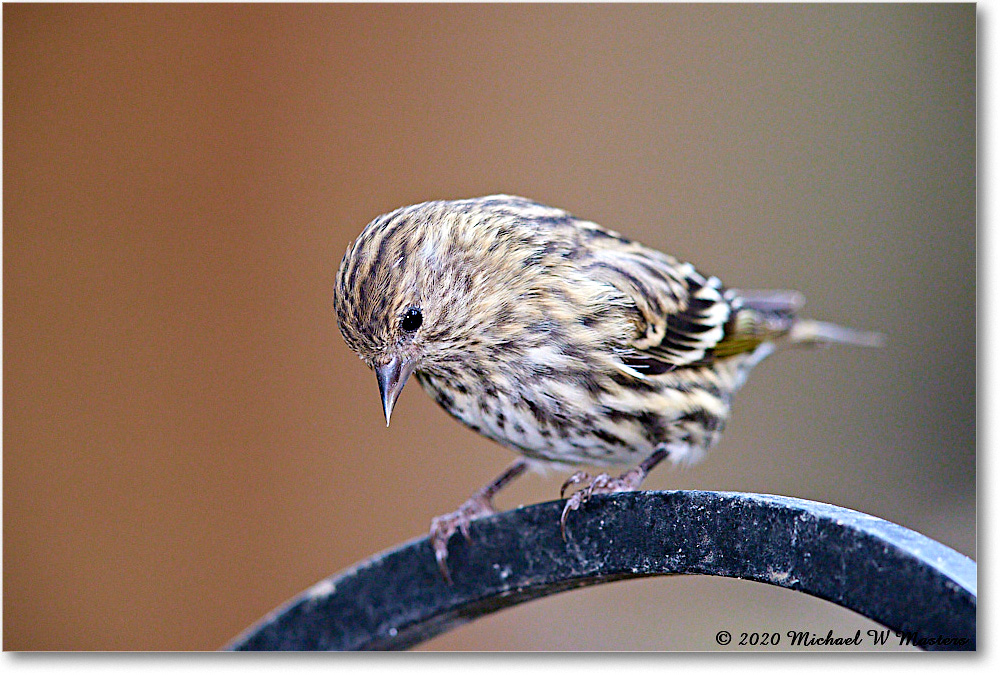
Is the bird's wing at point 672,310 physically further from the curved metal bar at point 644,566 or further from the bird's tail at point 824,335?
the curved metal bar at point 644,566

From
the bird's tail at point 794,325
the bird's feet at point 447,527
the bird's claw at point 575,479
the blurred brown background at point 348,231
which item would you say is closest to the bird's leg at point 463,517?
the bird's feet at point 447,527

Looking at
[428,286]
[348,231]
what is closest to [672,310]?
[428,286]

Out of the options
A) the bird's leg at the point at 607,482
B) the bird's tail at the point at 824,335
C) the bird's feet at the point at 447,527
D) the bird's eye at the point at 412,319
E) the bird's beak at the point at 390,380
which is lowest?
the bird's feet at the point at 447,527

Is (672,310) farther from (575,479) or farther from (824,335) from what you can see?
(824,335)

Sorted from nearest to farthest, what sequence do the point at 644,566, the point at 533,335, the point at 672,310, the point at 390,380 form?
the point at 644,566 → the point at 390,380 → the point at 533,335 → the point at 672,310

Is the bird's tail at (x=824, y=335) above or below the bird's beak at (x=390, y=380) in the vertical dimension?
below
